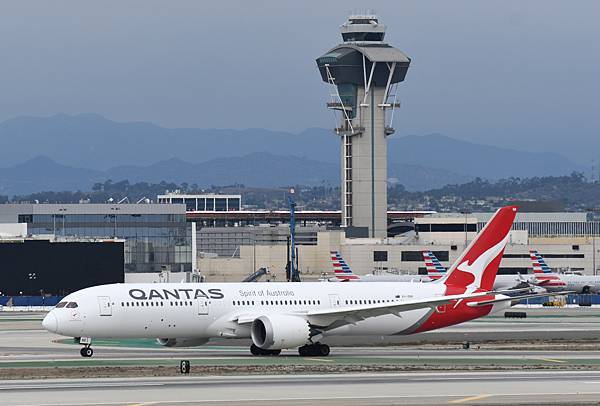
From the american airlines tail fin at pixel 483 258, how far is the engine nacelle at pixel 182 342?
13.5m

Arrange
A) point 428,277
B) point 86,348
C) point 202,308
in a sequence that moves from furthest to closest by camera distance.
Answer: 1. point 428,277
2. point 202,308
3. point 86,348

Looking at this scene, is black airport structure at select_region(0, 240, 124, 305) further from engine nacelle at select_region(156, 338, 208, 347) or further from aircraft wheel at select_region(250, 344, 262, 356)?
aircraft wheel at select_region(250, 344, 262, 356)

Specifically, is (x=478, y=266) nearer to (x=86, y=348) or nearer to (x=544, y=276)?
(x=86, y=348)

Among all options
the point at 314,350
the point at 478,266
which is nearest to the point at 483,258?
the point at 478,266

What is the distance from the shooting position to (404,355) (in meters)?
67.7

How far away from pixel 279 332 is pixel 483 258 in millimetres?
12962

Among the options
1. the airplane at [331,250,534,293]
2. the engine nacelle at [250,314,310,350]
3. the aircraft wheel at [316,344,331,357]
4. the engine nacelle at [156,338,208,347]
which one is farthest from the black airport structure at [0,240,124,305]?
the engine nacelle at [250,314,310,350]

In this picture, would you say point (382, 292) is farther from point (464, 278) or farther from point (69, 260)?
point (69, 260)

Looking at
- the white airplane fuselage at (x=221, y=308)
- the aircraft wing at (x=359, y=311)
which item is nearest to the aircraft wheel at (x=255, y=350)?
the white airplane fuselage at (x=221, y=308)

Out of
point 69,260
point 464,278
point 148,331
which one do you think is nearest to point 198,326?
point 148,331

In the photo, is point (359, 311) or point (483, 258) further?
point (483, 258)

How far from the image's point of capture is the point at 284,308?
6925 centimetres

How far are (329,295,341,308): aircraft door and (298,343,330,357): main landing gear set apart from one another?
2535 millimetres

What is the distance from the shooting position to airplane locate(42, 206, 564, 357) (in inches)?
2613
